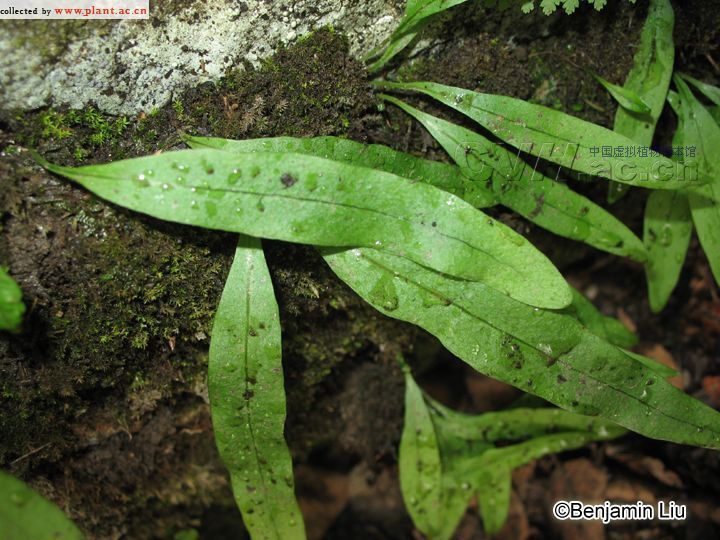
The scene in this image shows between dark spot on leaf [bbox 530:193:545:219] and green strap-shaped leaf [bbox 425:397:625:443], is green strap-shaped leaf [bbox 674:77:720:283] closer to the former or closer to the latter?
dark spot on leaf [bbox 530:193:545:219]

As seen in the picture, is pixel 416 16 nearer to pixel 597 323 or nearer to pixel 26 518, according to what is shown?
pixel 597 323

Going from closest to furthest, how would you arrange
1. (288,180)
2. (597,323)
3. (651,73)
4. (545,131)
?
(288,180) < (545,131) < (651,73) < (597,323)

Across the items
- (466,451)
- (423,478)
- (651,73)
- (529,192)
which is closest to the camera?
(529,192)

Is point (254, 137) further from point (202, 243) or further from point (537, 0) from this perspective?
point (537, 0)

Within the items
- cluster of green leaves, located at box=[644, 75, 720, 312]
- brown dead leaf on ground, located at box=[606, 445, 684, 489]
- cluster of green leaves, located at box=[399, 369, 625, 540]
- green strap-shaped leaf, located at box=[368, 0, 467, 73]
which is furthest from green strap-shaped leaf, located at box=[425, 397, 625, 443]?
green strap-shaped leaf, located at box=[368, 0, 467, 73]

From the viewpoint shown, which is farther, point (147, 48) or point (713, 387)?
point (713, 387)

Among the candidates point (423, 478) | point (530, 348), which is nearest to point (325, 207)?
point (530, 348)
